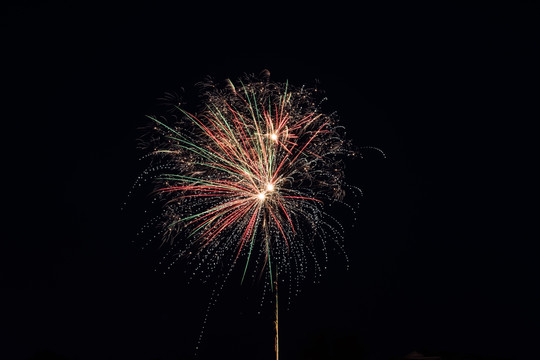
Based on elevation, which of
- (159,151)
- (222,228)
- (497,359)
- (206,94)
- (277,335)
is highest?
(206,94)

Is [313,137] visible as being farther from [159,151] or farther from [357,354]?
[357,354]

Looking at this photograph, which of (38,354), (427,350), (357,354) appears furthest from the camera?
(357,354)

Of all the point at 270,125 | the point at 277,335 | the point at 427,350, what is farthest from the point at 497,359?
the point at 270,125

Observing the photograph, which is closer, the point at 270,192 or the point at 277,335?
the point at 270,192

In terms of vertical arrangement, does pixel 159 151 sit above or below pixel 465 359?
above

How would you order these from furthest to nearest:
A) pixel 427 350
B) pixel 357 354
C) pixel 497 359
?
pixel 357 354
pixel 427 350
pixel 497 359

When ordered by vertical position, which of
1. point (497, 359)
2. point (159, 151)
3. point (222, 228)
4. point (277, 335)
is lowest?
point (497, 359)

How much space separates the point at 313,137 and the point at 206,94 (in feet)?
10.9

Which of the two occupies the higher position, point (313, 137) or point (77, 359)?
point (313, 137)

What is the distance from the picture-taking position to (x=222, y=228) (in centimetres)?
1504

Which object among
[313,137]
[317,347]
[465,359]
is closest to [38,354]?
[317,347]

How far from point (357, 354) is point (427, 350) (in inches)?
189

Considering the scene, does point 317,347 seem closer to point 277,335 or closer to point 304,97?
point 277,335

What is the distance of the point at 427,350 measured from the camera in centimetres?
1595
